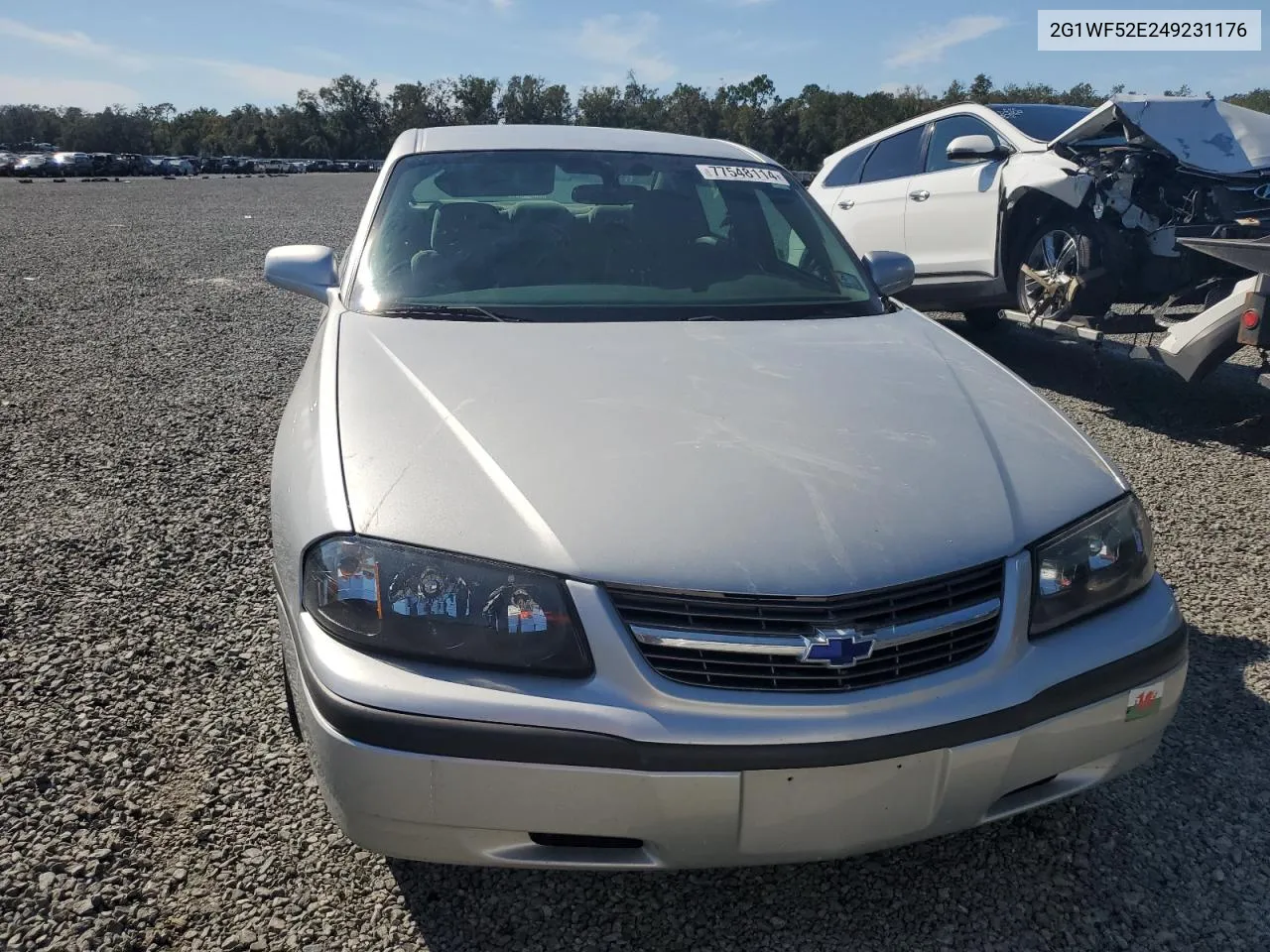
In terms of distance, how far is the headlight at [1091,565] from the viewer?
185 cm

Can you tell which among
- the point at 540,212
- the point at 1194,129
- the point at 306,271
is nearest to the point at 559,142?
the point at 540,212

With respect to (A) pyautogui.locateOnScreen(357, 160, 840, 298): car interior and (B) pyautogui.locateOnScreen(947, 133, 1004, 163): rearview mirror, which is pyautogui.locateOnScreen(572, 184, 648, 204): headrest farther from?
(B) pyautogui.locateOnScreen(947, 133, 1004, 163): rearview mirror

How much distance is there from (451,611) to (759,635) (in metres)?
0.54

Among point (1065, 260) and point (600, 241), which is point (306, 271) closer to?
point (600, 241)

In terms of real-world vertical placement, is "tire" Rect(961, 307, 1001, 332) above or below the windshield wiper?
below

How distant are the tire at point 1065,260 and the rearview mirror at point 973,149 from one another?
1.90ft

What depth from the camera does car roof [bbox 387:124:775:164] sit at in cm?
338

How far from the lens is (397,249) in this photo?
9.50 feet

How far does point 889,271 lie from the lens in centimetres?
339

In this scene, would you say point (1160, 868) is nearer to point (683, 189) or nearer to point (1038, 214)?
point (683, 189)

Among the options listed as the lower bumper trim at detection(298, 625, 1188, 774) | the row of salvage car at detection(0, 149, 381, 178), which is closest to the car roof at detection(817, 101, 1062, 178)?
the lower bumper trim at detection(298, 625, 1188, 774)

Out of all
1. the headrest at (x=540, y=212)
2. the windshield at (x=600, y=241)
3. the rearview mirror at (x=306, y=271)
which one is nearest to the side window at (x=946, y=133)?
the windshield at (x=600, y=241)

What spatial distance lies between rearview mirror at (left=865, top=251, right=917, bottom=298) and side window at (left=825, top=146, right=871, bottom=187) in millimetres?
4988

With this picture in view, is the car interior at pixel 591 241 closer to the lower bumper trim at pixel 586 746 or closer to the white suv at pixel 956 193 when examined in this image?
the lower bumper trim at pixel 586 746
